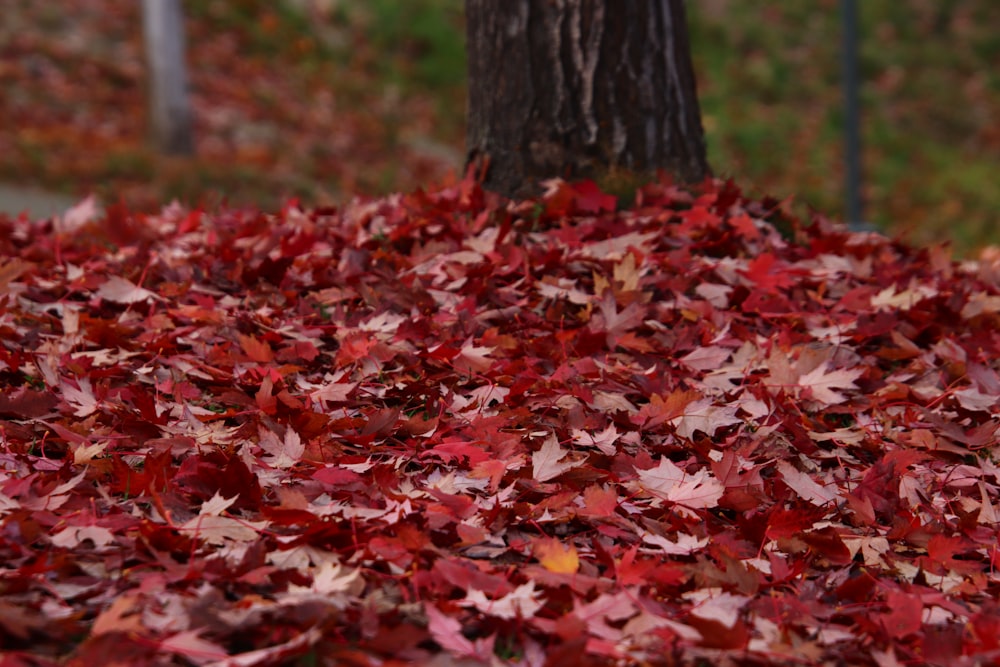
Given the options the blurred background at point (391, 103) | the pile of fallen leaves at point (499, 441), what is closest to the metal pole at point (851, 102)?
the blurred background at point (391, 103)

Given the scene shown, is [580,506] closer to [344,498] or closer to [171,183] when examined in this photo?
[344,498]

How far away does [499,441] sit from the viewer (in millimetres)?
2320

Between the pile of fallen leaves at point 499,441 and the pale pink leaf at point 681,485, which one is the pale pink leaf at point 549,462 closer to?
the pile of fallen leaves at point 499,441

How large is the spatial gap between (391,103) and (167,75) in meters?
3.21

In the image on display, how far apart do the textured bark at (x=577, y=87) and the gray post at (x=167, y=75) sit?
6.66 meters

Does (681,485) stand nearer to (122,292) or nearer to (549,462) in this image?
(549,462)

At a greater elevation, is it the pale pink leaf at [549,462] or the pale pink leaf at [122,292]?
the pale pink leaf at [122,292]

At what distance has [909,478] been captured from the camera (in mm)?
2367

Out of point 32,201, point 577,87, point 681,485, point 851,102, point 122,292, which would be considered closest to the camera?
point 681,485

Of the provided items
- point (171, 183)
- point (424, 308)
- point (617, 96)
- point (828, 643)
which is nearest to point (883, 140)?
point (171, 183)

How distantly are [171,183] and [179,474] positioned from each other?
6940mm

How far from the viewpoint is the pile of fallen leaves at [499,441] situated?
5.79 ft

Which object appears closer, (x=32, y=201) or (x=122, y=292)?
(x=122, y=292)

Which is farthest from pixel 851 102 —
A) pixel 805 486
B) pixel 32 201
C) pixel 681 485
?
pixel 681 485
